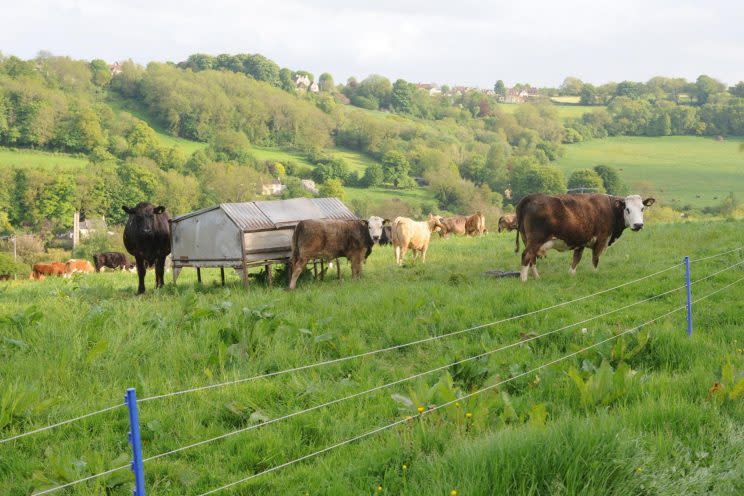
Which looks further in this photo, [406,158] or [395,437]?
[406,158]

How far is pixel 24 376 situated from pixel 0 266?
59.5 metres

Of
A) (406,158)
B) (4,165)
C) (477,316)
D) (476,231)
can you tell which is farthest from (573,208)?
(406,158)

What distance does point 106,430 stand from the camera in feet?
20.3

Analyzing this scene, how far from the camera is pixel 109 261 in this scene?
134 ft

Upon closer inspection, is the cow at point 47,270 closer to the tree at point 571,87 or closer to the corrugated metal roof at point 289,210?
the corrugated metal roof at point 289,210

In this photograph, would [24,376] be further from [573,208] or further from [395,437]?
[573,208]

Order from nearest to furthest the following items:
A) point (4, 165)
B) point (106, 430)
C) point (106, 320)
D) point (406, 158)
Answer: point (106, 430) < point (106, 320) < point (4, 165) < point (406, 158)

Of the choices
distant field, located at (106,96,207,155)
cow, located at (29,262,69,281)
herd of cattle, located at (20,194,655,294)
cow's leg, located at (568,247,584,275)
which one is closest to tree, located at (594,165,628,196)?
cow, located at (29,262,69,281)

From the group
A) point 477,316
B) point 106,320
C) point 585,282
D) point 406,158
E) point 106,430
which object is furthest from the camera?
point 406,158

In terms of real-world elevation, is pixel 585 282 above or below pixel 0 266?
above

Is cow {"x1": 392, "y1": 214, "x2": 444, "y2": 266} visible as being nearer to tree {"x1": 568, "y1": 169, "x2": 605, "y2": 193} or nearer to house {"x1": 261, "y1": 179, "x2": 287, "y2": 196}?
tree {"x1": 568, "y1": 169, "x2": 605, "y2": 193}

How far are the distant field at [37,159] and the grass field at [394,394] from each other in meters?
103

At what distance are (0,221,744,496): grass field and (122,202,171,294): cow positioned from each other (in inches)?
149

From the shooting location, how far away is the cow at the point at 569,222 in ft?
44.8
